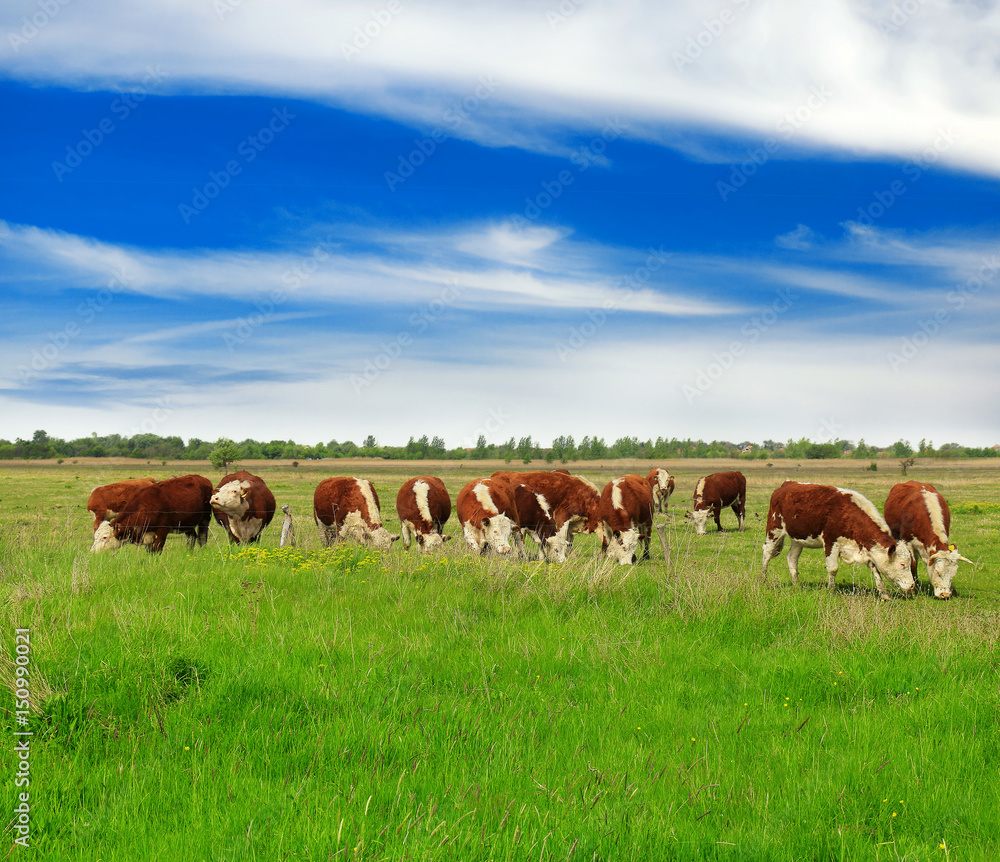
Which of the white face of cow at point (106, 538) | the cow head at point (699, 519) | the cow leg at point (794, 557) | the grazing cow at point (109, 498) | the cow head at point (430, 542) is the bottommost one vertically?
the cow head at point (699, 519)

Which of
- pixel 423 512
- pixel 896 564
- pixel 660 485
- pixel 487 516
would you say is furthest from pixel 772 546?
pixel 660 485

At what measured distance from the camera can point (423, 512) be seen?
16.2 metres

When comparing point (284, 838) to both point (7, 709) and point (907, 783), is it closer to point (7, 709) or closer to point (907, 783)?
point (7, 709)

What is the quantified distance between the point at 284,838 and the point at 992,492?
61.7 meters

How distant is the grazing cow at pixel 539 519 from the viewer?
56.0 feet

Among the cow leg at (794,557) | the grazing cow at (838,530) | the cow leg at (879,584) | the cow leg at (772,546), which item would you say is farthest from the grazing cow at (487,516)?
the cow leg at (879,584)

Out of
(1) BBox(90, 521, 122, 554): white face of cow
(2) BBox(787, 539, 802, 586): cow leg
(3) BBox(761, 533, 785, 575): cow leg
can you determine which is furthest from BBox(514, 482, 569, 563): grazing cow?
(1) BBox(90, 521, 122, 554): white face of cow

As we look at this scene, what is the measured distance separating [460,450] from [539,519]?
5431 inches

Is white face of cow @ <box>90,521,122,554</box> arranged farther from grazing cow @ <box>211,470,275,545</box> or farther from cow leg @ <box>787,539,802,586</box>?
cow leg @ <box>787,539,802,586</box>

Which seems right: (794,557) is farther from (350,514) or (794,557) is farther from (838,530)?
(350,514)

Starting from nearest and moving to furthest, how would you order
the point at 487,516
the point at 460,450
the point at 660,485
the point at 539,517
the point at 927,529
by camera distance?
1. the point at 487,516
2. the point at 927,529
3. the point at 539,517
4. the point at 660,485
5. the point at 460,450

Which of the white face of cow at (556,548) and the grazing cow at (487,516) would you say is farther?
the white face of cow at (556,548)

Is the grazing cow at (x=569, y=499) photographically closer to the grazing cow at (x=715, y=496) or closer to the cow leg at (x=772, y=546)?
the cow leg at (x=772, y=546)

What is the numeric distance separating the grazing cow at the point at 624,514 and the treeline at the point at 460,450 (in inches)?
4684
